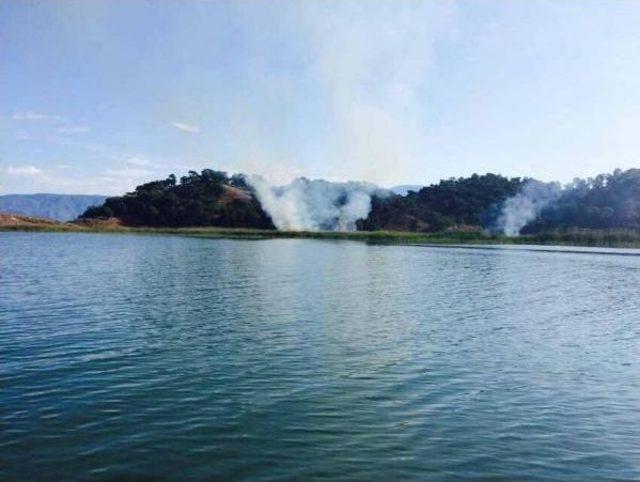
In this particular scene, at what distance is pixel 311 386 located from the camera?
21.5 meters

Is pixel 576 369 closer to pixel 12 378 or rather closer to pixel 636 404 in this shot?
pixel 636 404

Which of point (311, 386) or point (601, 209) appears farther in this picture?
point (601, 209)

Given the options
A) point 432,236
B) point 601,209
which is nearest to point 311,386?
point 432,236

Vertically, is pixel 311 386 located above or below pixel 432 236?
below

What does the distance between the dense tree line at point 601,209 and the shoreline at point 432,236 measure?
12968mm

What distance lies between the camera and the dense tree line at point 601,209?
570 feet

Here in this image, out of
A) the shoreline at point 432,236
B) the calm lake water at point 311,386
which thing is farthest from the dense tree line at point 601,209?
the calm lake water at point 311,386

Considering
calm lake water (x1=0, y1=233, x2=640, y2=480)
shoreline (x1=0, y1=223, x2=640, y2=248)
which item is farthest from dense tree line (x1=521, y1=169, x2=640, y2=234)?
calm lake water (x1=0, y1=233, x2=640, y2=480)

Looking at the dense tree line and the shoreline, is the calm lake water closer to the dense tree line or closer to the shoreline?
the shoreline

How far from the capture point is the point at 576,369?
25297 mm

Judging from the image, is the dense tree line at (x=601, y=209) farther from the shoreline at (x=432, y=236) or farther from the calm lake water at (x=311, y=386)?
the calm lake water at (x=311, y=386)

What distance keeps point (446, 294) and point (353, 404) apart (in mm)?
31135

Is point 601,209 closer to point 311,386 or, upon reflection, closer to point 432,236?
point 432,236

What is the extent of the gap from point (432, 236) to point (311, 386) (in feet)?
510
